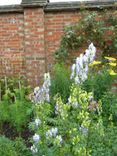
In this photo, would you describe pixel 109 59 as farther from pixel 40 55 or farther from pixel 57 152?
pixel 57 152

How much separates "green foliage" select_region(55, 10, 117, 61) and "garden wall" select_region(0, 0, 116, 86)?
0.13 metres

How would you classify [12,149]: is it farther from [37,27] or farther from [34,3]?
[34,3]

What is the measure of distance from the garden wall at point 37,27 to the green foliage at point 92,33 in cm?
13

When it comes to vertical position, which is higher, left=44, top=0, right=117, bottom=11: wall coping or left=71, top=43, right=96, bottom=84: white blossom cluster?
left=44, top=0, right=117, bottom=11: wall coping

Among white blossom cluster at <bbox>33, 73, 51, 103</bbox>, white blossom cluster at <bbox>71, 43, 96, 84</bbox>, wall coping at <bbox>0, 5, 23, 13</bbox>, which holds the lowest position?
white blossom cluster at <bbox>33, 73, 51, 103</bbox>

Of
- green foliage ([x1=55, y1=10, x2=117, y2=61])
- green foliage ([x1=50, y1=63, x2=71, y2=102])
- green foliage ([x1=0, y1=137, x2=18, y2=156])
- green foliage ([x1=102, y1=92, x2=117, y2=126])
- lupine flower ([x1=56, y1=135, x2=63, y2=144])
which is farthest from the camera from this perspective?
green foliage ([x1=55, y1=10, x2=117, y2=61])

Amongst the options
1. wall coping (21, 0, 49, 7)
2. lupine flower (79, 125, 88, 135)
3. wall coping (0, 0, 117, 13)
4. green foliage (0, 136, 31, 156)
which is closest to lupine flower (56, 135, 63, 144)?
lupine flower (79, 125, 88, 135)

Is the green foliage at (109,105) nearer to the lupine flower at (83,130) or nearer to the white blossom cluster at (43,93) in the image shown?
the white blossom cluster at (43,93)

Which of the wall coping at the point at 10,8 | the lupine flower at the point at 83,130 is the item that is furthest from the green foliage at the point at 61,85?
the lupine flower at the point at 83,130

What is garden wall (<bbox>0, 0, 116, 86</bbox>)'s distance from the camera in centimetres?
879

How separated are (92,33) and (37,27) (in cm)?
108

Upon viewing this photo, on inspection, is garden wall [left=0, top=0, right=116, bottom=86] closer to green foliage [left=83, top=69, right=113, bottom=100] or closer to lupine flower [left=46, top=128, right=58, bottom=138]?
green foliage [left=83, top=69, right=113, bottom=100]

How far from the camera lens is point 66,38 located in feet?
28.9

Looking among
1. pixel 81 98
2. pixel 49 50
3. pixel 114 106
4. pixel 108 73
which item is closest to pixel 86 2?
pixel 49 50
